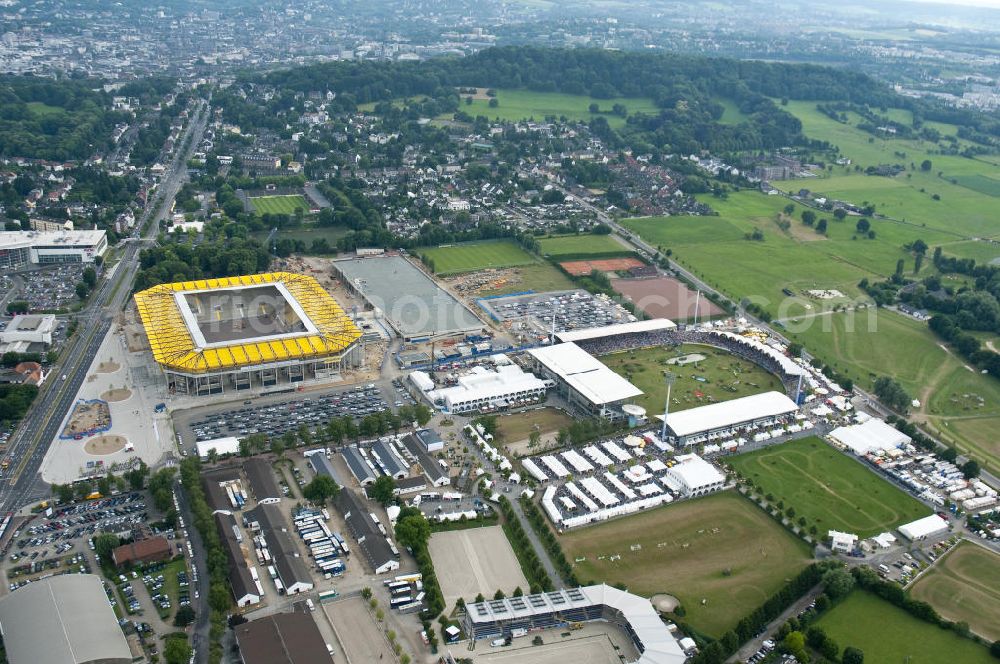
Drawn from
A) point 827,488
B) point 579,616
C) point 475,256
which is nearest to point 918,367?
point 827,488

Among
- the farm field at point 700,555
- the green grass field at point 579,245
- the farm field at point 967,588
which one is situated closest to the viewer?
the farm field at point 967,588

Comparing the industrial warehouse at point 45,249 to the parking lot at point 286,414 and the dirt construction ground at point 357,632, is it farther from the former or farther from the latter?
the dirt construction ground at point 357,632

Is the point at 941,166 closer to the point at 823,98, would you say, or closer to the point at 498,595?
the point at 823,98

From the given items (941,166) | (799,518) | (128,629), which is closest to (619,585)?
(799,518)

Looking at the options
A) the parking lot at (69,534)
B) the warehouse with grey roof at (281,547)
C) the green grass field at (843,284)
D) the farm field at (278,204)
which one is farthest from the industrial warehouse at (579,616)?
the farm field at (278,204)

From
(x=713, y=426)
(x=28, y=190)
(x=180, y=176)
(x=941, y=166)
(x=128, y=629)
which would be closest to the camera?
(x=128, y=629)

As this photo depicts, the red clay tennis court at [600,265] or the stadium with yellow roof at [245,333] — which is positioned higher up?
the stadium with yellow roof at [245,333]
